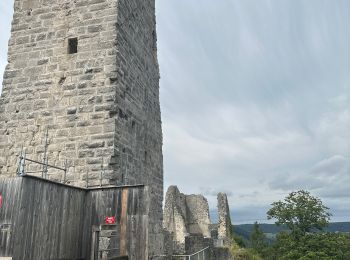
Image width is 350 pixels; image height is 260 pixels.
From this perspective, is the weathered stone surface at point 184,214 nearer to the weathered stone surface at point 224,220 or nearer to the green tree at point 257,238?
the weathered stone surface at point 224,220

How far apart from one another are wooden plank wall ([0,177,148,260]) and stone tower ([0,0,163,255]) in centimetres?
63

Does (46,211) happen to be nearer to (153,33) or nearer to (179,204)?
(153,33)

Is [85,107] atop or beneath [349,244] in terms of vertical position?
atop

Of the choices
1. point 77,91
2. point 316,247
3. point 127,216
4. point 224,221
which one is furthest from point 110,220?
point 316,247

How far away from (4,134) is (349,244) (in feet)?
100

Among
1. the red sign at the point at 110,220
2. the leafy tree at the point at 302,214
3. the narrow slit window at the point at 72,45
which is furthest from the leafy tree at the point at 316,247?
the narrow slit window at the point at 72,45

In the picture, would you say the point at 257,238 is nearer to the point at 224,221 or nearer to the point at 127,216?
the point at 224,221

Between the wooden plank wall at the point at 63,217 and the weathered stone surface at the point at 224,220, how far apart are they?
18.9 m

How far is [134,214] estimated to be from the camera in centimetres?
710

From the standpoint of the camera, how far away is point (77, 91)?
27.7ft

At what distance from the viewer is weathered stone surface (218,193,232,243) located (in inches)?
1008

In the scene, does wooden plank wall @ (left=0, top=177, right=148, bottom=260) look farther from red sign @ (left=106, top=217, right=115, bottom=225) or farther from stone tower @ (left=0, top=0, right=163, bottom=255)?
stone tower @ (left=0, top=0, right=163, bottom=255)

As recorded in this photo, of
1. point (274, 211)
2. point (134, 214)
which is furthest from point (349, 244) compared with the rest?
point (134, 214)

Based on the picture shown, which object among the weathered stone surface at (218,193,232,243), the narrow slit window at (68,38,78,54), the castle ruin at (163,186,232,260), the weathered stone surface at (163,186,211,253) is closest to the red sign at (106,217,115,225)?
the narrow slit window at (68,38,78,54)
